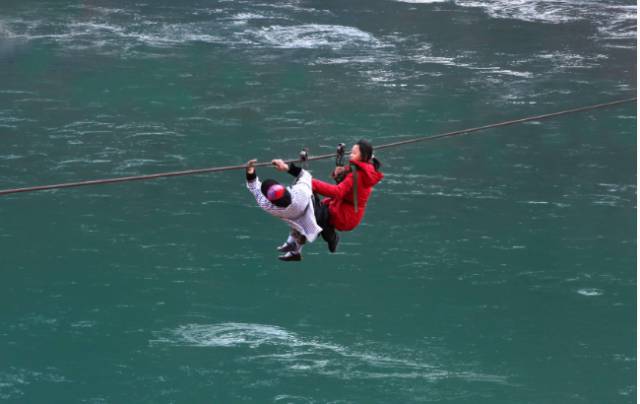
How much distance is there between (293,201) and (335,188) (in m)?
0.40

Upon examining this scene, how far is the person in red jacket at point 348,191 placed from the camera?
38.1ft

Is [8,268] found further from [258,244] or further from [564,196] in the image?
[564,196]

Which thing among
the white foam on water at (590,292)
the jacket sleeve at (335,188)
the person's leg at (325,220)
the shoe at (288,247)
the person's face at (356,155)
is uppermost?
the person's face at (356,155)

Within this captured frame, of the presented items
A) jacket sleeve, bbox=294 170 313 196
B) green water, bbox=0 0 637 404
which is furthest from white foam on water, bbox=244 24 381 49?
jacket sleeve, bbox=294 170 313 196

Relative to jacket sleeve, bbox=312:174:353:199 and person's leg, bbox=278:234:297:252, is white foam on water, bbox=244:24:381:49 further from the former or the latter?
jacket sleeve, bbox=312:174:353:199

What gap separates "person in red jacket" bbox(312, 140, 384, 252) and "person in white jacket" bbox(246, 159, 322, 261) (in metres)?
0.13

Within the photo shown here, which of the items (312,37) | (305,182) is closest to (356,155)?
(305,182)

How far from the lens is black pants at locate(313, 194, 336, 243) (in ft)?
39.5

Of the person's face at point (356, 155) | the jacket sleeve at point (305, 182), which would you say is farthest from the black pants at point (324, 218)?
the person's face at point (356, 155)

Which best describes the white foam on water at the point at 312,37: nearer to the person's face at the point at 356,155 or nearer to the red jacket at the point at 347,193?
the red jacket at the point at 347,193

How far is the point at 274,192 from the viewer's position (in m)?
11.4

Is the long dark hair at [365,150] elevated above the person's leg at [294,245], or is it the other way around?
the long dark hair at [365,150]

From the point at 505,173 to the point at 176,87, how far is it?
9579 mm

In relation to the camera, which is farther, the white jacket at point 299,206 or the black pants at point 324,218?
the black pants at point 324,218
